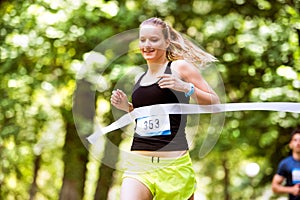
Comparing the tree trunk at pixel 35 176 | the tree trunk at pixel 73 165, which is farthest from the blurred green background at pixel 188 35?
the tree trunk at pixel 35 176

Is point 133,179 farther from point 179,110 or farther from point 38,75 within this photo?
point 38,75

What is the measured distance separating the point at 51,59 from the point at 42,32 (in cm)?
47

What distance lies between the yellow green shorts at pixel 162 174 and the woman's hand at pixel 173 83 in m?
0.42

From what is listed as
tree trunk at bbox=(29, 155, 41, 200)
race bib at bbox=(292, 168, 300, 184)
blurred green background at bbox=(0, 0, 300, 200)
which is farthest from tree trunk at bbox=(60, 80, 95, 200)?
tree trunk at bbox=(29, 155, 41, 200)

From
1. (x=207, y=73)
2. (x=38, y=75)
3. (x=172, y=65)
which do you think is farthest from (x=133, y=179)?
(x=38, y=75)

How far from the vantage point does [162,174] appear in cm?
402

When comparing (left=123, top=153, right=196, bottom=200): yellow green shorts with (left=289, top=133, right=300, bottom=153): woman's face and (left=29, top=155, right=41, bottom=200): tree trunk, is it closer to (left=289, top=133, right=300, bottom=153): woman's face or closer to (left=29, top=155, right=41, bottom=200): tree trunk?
(left=289, top=133, right=300, bottom=153): woman's face

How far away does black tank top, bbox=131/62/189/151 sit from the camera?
3914 mm

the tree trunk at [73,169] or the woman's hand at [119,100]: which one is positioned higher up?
the woman's hand at [119,100]

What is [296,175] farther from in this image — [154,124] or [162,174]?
[154,124]

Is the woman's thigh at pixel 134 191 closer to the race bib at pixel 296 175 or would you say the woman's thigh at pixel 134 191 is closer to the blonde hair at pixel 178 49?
the blonde hair at pixel 178 49

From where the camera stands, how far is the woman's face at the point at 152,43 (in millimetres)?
3967

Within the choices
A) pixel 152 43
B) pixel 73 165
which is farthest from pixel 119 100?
pixel 73 165

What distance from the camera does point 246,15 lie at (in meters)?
11.3
